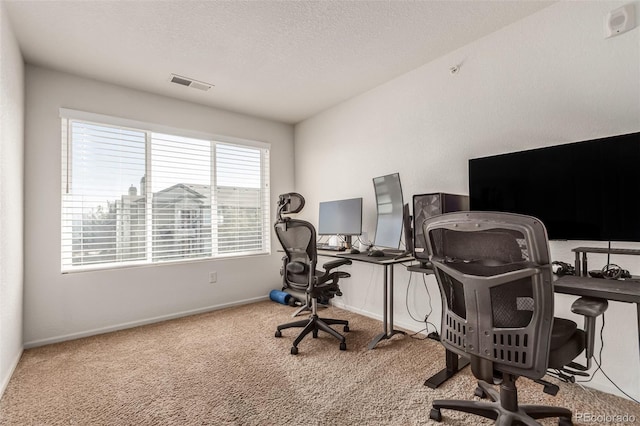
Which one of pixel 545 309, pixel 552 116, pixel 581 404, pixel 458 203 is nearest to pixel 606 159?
pixel 552 116

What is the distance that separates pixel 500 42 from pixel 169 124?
3435mm

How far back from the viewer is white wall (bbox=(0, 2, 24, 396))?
6.61 ft

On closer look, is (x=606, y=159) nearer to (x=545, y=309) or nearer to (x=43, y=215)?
(x=545, y=309)

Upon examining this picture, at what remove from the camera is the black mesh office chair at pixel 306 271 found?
2.65 meters

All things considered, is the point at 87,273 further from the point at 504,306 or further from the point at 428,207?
the point at 504,306

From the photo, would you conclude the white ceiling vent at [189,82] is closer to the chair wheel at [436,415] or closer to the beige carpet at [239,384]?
the beige carpet at [239,384]

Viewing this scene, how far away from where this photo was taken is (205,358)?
8.06ft

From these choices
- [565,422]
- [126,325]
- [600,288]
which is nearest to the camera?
[600,288]

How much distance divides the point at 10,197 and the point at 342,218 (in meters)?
2.83

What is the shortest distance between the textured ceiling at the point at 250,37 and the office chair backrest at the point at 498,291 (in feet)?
5.62

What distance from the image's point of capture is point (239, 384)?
2051 mm

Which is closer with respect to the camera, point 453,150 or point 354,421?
point 354,421

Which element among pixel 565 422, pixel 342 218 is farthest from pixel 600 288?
pixel 342 218

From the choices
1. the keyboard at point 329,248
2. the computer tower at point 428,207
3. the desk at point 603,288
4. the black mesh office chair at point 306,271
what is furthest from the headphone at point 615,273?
the keyboard at point 329,248
